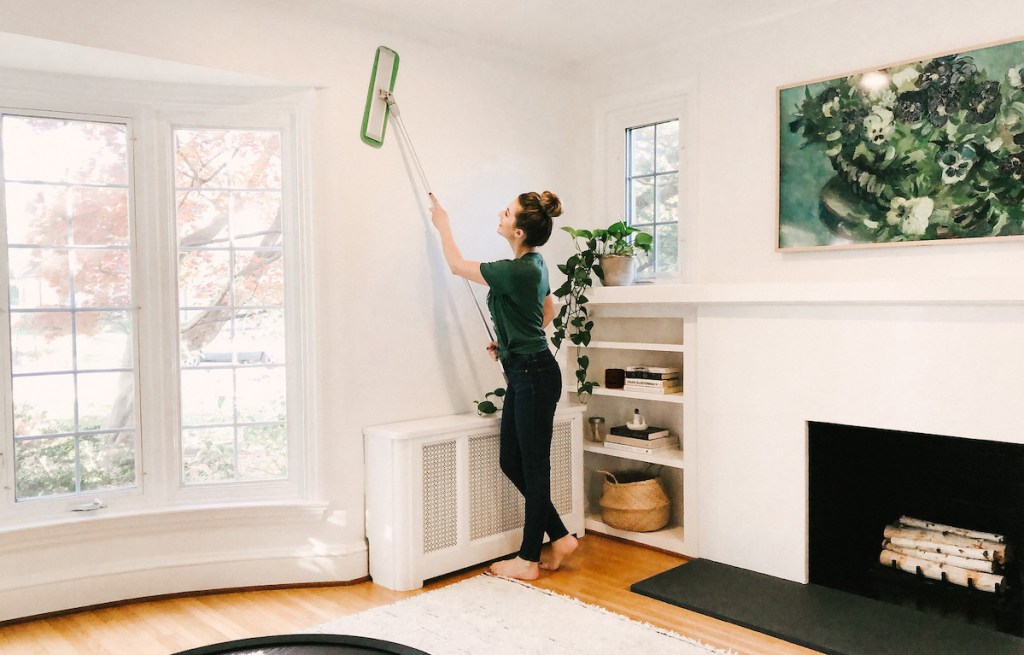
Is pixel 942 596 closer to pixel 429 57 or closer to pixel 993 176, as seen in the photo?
pixel 993 176

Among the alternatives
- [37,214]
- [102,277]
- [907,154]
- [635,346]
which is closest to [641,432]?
[635,346]

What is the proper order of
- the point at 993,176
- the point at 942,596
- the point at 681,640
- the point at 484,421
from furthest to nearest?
1. the point at 484,421
2. the point at 942,596
3. the point at 993,176
4. the point at 681,640

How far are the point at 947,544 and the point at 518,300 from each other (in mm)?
1960

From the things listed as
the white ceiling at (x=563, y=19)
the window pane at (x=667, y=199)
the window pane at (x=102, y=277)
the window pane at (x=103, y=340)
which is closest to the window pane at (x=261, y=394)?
the window pane at (x=103, y=340)

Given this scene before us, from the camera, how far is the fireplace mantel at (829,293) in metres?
2.75

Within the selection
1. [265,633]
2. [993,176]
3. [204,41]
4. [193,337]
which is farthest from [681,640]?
[204,41]

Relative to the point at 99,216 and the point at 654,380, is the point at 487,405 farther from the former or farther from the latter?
the point at 99,216

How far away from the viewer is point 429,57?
368 cm

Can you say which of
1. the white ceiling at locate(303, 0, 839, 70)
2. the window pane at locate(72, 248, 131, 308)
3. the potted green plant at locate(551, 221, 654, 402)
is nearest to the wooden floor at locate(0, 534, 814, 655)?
the potted green plant at locate(551, 221, 654, 402)

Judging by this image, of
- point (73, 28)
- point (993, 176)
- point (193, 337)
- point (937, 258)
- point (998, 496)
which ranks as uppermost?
point (73, 28)

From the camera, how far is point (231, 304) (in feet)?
11.1

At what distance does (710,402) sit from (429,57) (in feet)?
6.55

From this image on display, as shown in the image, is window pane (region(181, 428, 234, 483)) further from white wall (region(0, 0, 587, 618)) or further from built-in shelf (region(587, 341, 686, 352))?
built-in shelf (region(587, 341, 686, 352))

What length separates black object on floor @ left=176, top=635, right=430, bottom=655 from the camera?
196cm
